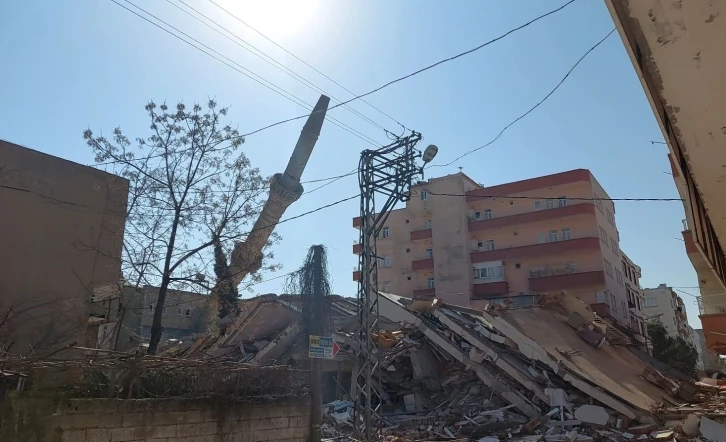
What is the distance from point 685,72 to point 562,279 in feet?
119

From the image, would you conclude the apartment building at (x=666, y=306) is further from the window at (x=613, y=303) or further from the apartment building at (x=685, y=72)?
the apartment building at (x=685, y=72)

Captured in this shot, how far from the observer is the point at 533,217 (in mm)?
39062

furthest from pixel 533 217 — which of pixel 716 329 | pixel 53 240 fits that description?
pixel 53 240

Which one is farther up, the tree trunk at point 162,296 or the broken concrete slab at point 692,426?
the tree trunk at point 162,296

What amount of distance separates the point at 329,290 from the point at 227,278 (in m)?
6.12

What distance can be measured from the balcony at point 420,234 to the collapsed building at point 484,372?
20.7 metres

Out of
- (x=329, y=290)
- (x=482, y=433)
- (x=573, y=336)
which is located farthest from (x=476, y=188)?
(x=482, y=433)

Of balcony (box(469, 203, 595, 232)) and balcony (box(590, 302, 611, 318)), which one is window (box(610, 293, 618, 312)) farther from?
balcony (box(469, 203, 595, 232))

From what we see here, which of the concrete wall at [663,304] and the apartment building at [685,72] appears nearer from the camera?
the apartment building at [685,72]

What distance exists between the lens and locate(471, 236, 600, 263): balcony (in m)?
36.5

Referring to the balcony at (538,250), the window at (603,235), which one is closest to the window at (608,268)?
the window at (603,235)

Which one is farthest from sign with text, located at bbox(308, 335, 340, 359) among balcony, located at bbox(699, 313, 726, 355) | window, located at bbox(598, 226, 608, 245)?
window, located at bbox(598, 226, 608, 245)

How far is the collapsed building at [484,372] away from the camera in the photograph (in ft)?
47.5

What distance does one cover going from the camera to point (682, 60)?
101 inches
